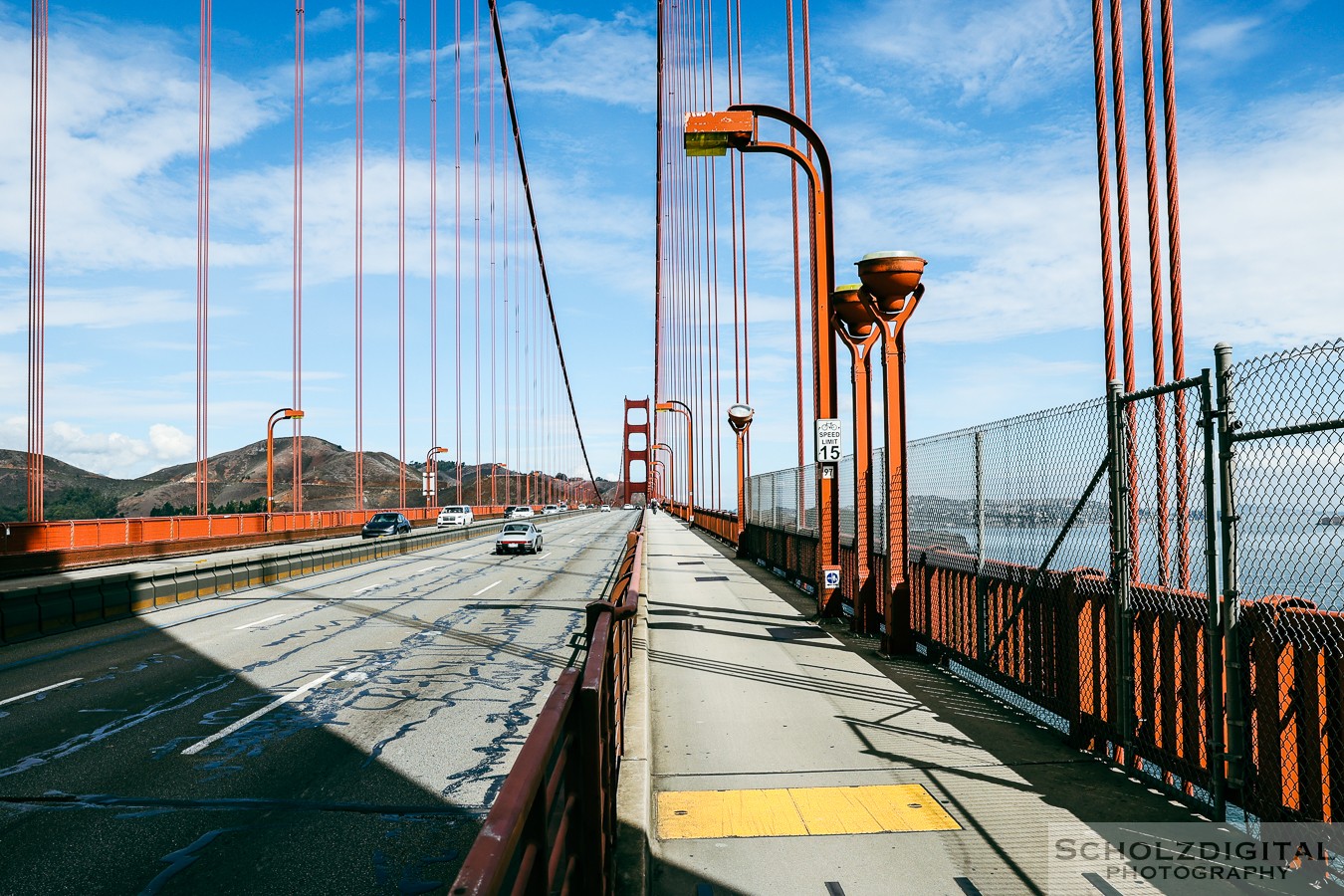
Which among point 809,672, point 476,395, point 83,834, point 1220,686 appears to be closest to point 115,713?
point 83,834

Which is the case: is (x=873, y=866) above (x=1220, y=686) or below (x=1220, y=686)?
below

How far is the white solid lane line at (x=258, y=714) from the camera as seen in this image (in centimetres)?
727

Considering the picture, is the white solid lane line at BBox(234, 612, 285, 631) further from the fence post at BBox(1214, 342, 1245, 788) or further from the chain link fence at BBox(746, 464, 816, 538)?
the fence post at BBox(1214, 342, 1245, 788)

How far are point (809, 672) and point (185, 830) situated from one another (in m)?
6.02

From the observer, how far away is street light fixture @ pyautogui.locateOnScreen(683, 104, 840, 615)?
12.4m

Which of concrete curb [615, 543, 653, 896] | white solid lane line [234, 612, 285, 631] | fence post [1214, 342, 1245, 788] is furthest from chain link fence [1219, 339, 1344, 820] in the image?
white solid lane line [234, 612, 285, 631]

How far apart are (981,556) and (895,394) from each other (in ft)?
8.71

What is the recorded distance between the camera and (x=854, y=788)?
5.89m

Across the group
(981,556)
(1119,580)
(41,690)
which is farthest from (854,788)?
(41,690)

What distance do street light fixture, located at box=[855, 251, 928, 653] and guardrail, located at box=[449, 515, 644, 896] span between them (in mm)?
6163

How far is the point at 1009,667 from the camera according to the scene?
26.3ft

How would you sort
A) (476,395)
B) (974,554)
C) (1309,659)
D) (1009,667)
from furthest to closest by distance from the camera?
(476,395) < (974,554) < (1009,667) < (1309,659)

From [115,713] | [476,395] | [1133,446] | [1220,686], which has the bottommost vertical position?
[115,713]

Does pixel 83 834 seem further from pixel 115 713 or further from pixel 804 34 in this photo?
pixel 804 34
